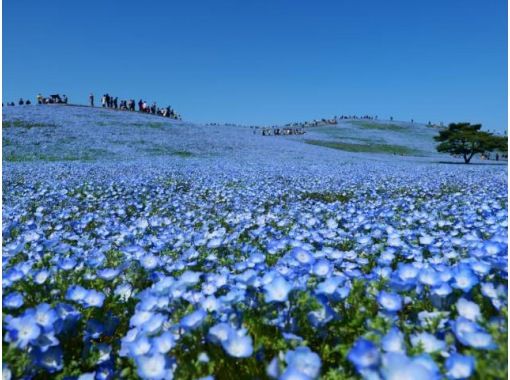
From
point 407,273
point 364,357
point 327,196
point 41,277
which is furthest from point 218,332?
point 327,196

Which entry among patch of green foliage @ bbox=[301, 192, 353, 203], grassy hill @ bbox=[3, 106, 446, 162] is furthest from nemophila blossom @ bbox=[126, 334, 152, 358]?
grassy hill @ bbox=[3, 106, 446, 162]

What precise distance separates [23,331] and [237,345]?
1.06 meters

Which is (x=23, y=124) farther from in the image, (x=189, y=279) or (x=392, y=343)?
(x=392, y=343)

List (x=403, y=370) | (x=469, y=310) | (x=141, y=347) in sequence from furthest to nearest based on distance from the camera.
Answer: (x=469, y=310), (x=141, y=347), (x=403, y=370)

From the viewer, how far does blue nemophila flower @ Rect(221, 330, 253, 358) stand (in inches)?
72.0

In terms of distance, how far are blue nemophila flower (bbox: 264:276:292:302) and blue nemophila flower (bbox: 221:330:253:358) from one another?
0.34 metres

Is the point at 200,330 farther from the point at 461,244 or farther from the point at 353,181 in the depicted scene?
the point at 353,181

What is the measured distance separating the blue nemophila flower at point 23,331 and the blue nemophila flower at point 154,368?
557 millimetres

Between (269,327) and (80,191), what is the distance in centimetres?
841

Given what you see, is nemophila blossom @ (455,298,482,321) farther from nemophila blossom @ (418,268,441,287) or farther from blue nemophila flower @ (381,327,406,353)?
blue nemophila flower @ (381,327,406,353)

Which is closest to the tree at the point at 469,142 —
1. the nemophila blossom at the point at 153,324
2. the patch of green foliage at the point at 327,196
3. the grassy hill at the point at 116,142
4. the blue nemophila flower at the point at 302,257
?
the grassy hill at the point at 116,142

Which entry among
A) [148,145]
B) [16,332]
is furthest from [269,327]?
[148,145]

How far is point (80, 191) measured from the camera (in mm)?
9602

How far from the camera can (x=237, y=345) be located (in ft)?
6.17
